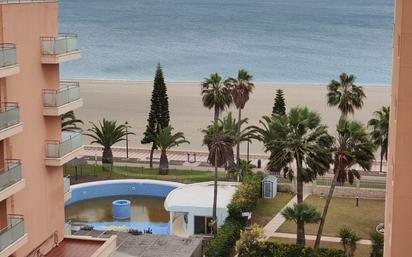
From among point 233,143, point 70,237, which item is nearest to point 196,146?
point 233,143

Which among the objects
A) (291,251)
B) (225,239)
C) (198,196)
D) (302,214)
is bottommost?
(225,239)

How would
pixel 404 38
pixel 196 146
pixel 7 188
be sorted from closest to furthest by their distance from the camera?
pixel 404 38, pixel 7 188, pixel 196 146

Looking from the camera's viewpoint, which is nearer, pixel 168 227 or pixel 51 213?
pixel 51 213

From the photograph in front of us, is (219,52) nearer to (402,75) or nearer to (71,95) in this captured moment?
(71,95)

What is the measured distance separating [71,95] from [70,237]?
5.10 m

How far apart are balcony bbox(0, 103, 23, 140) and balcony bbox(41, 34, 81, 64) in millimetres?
2589

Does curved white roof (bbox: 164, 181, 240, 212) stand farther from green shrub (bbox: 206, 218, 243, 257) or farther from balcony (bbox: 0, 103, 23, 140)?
balcony (bbox: 0, 103, 23, 140)

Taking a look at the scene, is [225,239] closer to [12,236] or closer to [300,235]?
[300,235]

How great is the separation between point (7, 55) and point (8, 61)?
17 cm

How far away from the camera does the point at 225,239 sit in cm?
3303

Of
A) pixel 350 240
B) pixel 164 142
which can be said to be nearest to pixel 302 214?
pixel 350 240

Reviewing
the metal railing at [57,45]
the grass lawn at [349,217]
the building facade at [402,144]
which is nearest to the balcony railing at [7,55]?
the metal railing at [57,45]

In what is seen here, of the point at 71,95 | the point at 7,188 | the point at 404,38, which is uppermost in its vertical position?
the point at 404,38

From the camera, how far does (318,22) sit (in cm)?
19862
